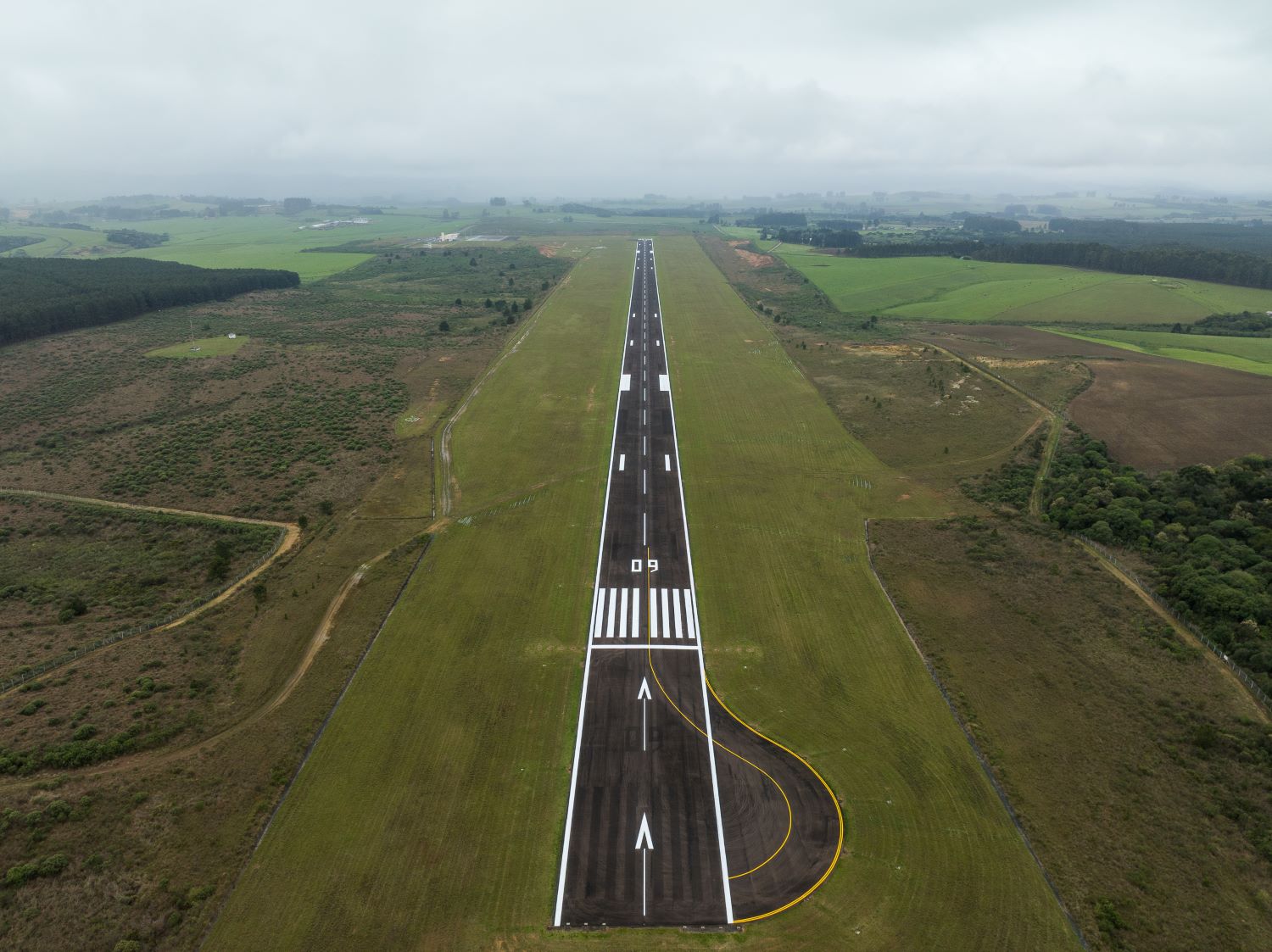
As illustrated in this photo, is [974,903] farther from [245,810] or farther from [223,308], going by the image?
[223,308]

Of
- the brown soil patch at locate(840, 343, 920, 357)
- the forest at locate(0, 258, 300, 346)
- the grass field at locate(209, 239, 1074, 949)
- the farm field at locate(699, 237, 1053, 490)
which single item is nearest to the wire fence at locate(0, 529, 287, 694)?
the grass field at locate(209, 239, 1074, 949)

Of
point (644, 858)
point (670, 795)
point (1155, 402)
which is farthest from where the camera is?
point (1155, 402)

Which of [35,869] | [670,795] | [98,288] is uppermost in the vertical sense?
[98,288]

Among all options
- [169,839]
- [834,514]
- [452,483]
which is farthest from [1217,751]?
[452,483]

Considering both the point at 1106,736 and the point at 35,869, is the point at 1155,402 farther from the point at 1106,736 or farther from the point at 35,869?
the point at 35,869

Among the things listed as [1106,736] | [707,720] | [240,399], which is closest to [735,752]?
[707,720]
